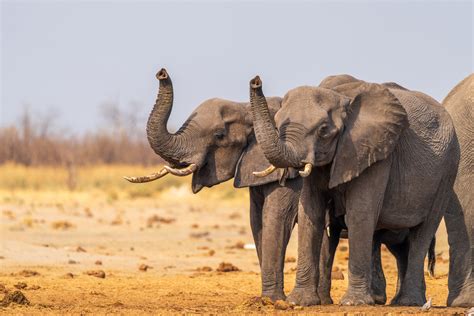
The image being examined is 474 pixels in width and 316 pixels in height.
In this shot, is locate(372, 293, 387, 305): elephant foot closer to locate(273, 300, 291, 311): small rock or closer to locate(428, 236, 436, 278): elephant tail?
locate(428, 236, 436, 278): elephant tail

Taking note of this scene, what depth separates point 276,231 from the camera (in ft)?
41.3

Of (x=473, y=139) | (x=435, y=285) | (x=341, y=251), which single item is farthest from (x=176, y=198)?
(x=473, y=139)

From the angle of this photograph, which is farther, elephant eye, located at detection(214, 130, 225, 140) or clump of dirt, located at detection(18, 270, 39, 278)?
clump of dirt, located at detection(18, 270, 39, 278)

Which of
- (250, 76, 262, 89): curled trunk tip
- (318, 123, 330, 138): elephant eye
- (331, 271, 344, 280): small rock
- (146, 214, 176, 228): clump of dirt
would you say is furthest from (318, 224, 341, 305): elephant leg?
(146, 214, 176, 228): clump of dirt

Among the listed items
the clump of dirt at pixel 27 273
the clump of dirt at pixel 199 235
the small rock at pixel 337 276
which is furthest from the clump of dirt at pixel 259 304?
the clump of dirt at pixel 199 235

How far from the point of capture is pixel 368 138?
12000 millimetres

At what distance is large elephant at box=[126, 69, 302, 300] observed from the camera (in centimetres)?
1259

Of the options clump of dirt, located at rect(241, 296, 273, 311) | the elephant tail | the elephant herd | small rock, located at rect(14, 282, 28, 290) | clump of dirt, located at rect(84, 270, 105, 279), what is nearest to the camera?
the elephant herd

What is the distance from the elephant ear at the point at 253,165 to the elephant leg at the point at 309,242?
37 centimetres

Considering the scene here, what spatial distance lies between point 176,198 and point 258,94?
1083 inches

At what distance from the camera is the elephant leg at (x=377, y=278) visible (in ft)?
44.2

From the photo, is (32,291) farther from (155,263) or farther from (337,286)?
(155,263)

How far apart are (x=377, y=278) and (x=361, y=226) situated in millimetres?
1725

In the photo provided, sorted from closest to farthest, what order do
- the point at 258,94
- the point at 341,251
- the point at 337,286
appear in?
1. the point at 258,94
2. the point at 337,286
3. the point at 341,251
